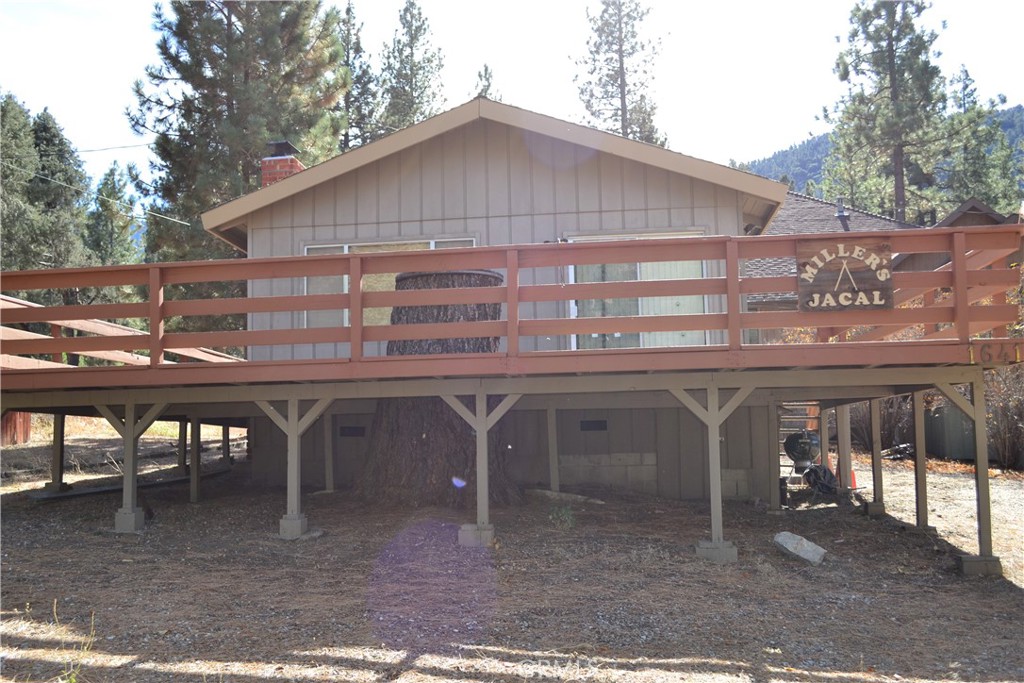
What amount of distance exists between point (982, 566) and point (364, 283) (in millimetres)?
6519

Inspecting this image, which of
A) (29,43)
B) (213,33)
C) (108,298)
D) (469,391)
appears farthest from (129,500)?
(108,298)

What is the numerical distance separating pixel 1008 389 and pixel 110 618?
14501 mm

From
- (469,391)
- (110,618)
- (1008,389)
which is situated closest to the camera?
(110,618)

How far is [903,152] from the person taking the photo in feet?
91.6

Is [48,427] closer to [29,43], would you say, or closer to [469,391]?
[29,43]

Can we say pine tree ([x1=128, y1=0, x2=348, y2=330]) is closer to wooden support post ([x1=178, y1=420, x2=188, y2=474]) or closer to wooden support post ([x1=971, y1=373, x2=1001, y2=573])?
wooden support post ([x1=178, y1=420, x2=188, y2=474])

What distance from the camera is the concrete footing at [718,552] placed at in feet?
20.9

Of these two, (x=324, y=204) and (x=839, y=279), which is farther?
(x=324, y=204)

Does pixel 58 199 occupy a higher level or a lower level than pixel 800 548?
higher

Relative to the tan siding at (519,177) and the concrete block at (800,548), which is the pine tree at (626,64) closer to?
the tan siding at (519,177)

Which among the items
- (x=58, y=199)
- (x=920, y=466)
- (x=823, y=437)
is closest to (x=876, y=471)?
(x=920, y=466)

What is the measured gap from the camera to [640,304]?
912cm

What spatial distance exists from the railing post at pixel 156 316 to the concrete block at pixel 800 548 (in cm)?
534

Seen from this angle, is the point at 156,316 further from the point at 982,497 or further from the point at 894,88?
the point at 894,88
